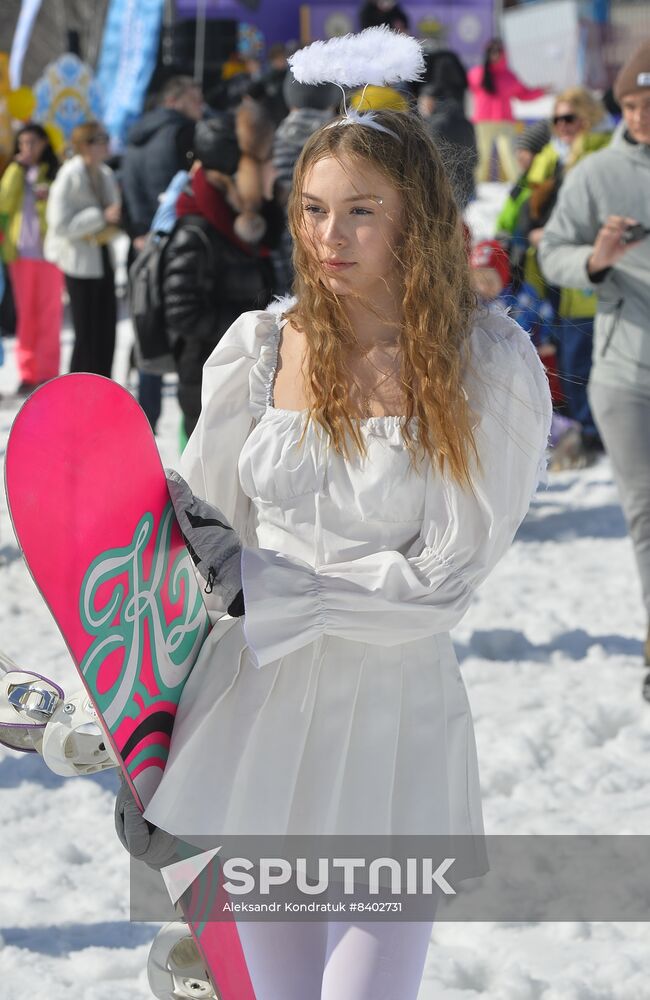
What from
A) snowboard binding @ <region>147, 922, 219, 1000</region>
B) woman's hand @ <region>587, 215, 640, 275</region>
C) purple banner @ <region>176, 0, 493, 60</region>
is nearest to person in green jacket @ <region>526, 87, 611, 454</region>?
woman's hand @ <region>587, 215, 640, 275</region>

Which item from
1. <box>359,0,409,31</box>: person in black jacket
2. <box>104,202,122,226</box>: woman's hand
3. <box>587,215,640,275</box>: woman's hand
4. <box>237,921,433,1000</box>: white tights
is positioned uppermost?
<box>359,0,409,31</box>: person in black jacket

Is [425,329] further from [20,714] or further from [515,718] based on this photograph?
[515,718]

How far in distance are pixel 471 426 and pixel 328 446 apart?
233 millimetres

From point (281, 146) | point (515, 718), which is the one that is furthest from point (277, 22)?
point (515, 718)

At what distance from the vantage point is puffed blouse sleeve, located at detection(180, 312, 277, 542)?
2184 mm

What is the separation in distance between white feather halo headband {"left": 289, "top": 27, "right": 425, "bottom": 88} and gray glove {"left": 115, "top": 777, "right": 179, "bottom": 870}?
1233 mm

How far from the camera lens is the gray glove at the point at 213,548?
197 cm

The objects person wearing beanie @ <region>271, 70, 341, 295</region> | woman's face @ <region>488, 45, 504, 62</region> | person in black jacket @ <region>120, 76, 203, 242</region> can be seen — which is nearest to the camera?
person wearing beanie @ <region>271, 70, 341, 295</region>

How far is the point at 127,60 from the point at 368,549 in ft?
51.5

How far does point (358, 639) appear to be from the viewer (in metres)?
1.96

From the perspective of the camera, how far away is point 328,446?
2.02 meters

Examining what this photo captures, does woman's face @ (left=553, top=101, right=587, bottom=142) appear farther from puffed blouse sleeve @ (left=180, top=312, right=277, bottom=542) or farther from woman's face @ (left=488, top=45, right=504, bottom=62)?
woman's face @ (left=488, top=45, right=504, bottom=62)

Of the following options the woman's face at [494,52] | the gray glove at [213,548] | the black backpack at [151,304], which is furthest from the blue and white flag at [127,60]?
the gray glove at [213,548]

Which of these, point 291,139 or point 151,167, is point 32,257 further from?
point 291,139
